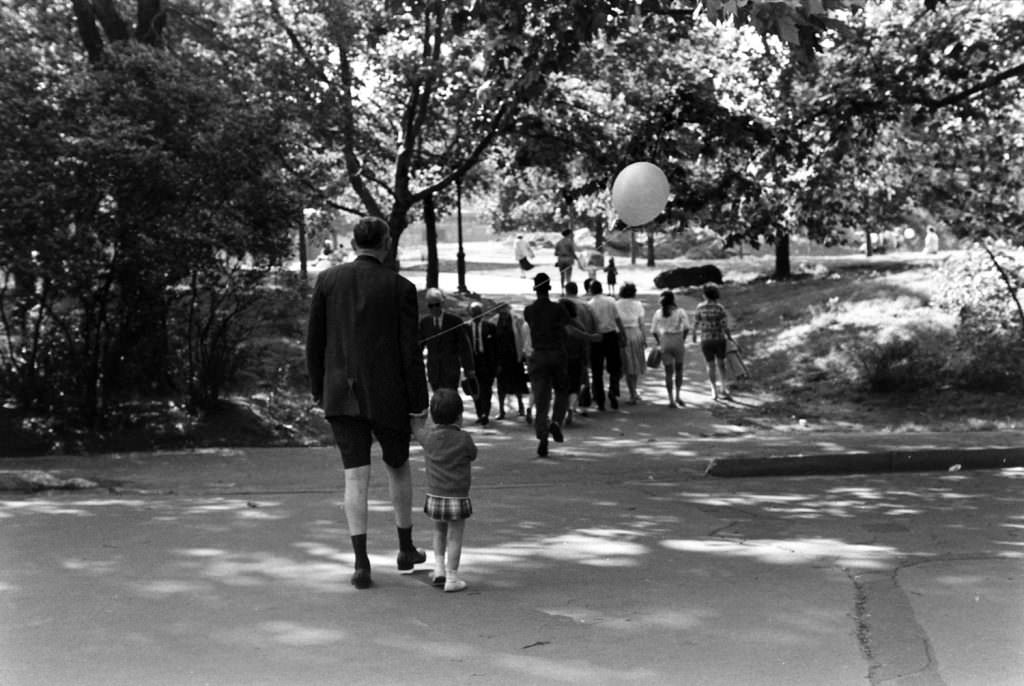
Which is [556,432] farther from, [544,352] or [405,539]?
[405,539]

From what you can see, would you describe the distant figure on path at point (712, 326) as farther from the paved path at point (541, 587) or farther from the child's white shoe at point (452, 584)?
the child's white shoe at point (452, 584)

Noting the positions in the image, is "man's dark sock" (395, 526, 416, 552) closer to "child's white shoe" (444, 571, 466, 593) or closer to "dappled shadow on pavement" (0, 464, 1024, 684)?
"dappled shadow on pavement" (0, 464, 1024, 684)

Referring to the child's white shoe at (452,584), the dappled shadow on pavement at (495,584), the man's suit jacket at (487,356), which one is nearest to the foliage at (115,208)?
the man's suit jacket at (487,356)

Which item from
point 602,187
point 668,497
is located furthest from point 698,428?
point 668,497

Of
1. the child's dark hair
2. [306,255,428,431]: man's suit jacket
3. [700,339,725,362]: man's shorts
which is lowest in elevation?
[700,339,725,362]: man's shorts

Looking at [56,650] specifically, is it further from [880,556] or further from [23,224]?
[23,224]

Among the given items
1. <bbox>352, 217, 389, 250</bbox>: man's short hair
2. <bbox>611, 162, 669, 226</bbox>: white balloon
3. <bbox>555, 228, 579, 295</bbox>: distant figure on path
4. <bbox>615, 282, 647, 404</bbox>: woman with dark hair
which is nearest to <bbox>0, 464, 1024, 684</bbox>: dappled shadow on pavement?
<bbox>352, 217, 389, 250</bbox>: man's short hair

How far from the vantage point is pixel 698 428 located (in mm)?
16750

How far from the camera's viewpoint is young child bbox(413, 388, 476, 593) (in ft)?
23.4

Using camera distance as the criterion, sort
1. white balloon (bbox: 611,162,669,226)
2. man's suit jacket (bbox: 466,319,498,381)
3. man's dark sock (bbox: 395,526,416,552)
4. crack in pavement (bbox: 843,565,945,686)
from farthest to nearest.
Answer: man's suit jacket (bbox: 466,319,498,381)
white balloon (bbox: 611,162,669,226)
man's dark sock (bbox: 395,526,416,552)
crack in pavement (bbox: 843,565,945,686)

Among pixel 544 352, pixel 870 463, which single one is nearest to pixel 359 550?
pixel 544 352

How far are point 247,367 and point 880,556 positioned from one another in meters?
11.3

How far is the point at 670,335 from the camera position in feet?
59.2

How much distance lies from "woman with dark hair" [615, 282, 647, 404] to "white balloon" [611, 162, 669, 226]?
17.1 feet
